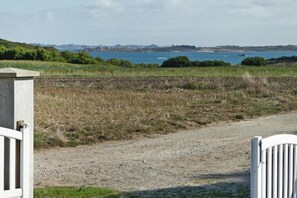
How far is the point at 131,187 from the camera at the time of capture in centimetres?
1021

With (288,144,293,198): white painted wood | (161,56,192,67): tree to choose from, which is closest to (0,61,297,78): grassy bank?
(161,56,192,67): tree

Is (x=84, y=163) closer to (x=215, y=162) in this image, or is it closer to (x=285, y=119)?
(x=215, y=162)

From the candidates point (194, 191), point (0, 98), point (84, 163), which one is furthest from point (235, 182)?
point (0, 98)

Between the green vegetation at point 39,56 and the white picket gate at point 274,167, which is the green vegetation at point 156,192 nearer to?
the white picket gate at point 274,167

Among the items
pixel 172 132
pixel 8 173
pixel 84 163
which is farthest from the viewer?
pixel 172 132

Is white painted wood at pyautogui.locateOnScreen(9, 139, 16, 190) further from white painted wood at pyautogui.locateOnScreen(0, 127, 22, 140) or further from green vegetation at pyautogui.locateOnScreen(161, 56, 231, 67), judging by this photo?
green vegetation at pyautogui.locateOnScreen(161, 56, 231, 67)

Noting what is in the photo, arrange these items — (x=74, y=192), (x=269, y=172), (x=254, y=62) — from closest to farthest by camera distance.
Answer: (x=269, y=172), (x=74, y=192), (x=254, y=62)

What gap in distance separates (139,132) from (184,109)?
16.9 feet

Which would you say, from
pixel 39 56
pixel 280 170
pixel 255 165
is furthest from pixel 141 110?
pixel 39 56

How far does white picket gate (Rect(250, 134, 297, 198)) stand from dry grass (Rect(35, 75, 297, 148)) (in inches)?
380

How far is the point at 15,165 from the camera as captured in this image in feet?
20.3

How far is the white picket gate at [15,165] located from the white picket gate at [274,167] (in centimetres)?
217

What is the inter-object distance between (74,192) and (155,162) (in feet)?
11.5

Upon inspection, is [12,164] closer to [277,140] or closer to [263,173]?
[263,173]
